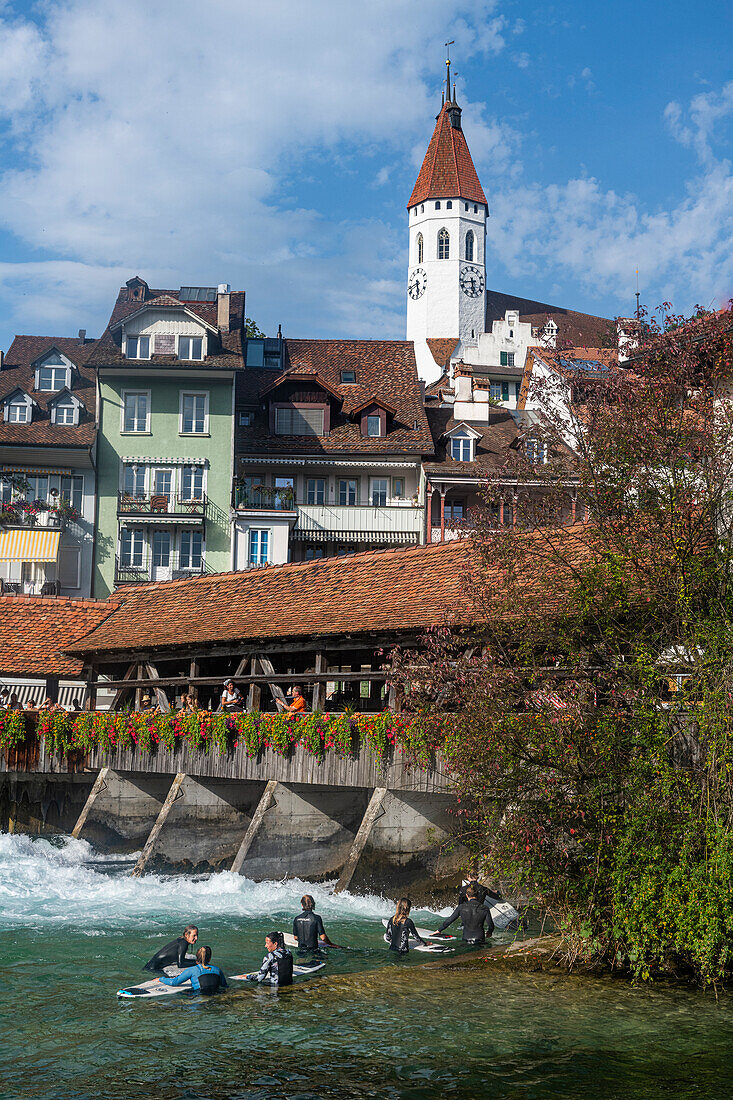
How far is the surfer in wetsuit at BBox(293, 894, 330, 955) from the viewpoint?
49.1ft

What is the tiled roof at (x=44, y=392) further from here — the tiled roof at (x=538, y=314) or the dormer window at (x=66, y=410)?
the tiled roof at (x=538, y=314)

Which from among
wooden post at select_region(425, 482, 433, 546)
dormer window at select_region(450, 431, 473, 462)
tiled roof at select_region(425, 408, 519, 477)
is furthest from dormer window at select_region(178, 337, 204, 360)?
dormer window at select_region(450, 431, 473, 462)

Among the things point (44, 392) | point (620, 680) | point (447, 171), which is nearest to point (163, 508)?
point (44, 392)

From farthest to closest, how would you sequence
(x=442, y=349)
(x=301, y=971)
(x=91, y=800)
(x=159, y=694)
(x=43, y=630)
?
(x=442, y=349) → (x=43, y=630) → (x=159, y=694) → (x=91, y=800) → (x=301, y=971)

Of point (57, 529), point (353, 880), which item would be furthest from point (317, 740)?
point (57, 529)

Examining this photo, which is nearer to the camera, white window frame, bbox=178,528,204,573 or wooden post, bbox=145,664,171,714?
wooden post, bbox=145,664,171,714

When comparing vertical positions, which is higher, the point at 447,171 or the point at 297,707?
the point at 447,171

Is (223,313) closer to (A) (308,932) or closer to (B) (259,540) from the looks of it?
(B) (259,540)

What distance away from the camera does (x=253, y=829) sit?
1973 centimetres

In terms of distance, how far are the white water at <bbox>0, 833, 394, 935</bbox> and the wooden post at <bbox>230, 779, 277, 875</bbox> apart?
0.72 feet

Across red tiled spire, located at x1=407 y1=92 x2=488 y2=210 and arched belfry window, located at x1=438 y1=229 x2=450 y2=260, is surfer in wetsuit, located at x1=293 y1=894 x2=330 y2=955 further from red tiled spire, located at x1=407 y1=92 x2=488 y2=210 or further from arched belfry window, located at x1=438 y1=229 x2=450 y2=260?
red tiled spire, located at x1=407 y1=92 x2=488 y2=210

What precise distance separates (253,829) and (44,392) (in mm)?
27297

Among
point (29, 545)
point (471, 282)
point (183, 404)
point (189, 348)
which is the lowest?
point (29, 545)

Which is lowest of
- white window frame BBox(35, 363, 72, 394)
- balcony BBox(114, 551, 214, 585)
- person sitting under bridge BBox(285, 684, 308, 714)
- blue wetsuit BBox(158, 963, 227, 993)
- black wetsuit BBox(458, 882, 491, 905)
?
blue wetsuit BBox(158, 963, 227, 993)
